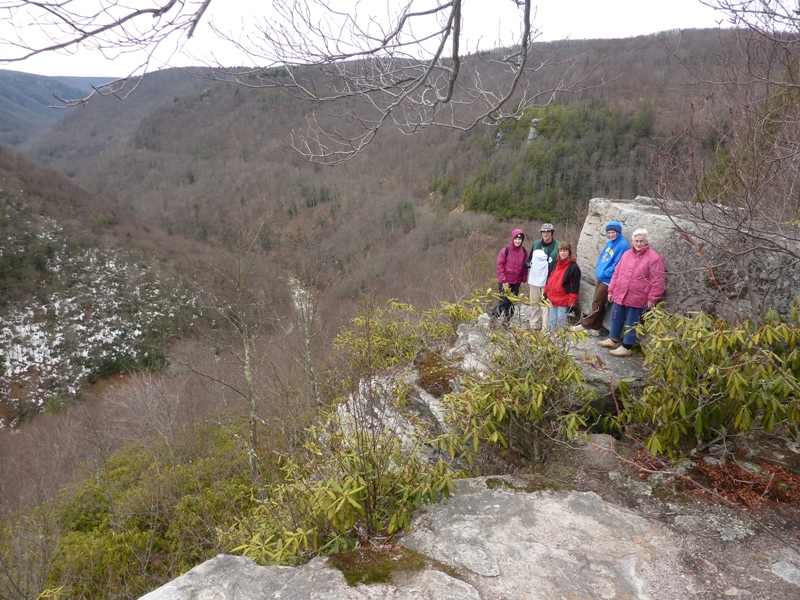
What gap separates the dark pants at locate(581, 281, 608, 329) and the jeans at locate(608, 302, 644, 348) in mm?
508

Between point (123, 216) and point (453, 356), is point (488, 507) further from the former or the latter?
point (123, 216)

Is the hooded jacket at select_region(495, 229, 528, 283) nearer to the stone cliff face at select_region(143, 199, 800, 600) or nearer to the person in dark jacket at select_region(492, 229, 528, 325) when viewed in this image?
the person in dark jacket at select_region(492, 229, 528, 325)

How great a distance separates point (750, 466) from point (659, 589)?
178cm

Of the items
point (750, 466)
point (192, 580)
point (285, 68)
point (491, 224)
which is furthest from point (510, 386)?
point (491, 224)

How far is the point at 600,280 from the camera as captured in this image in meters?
5.75

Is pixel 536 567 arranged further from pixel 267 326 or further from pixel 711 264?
pixel 267 326

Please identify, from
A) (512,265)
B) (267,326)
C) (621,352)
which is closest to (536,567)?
(621,352)

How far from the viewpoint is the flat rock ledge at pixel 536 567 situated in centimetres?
239

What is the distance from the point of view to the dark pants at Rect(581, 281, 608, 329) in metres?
5.74

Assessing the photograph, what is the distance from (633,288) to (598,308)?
0.86 m

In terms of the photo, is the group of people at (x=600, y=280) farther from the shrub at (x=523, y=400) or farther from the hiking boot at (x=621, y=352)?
the shrub at (x=523, y=400)

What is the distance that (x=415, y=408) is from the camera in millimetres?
5832

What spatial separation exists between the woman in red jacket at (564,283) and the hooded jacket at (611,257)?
334 mm

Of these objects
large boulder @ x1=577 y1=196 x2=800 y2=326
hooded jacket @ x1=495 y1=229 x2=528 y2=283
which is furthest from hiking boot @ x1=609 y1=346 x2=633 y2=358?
hooded jacket @ x1=495 y1=229 x2=528 y2=283
